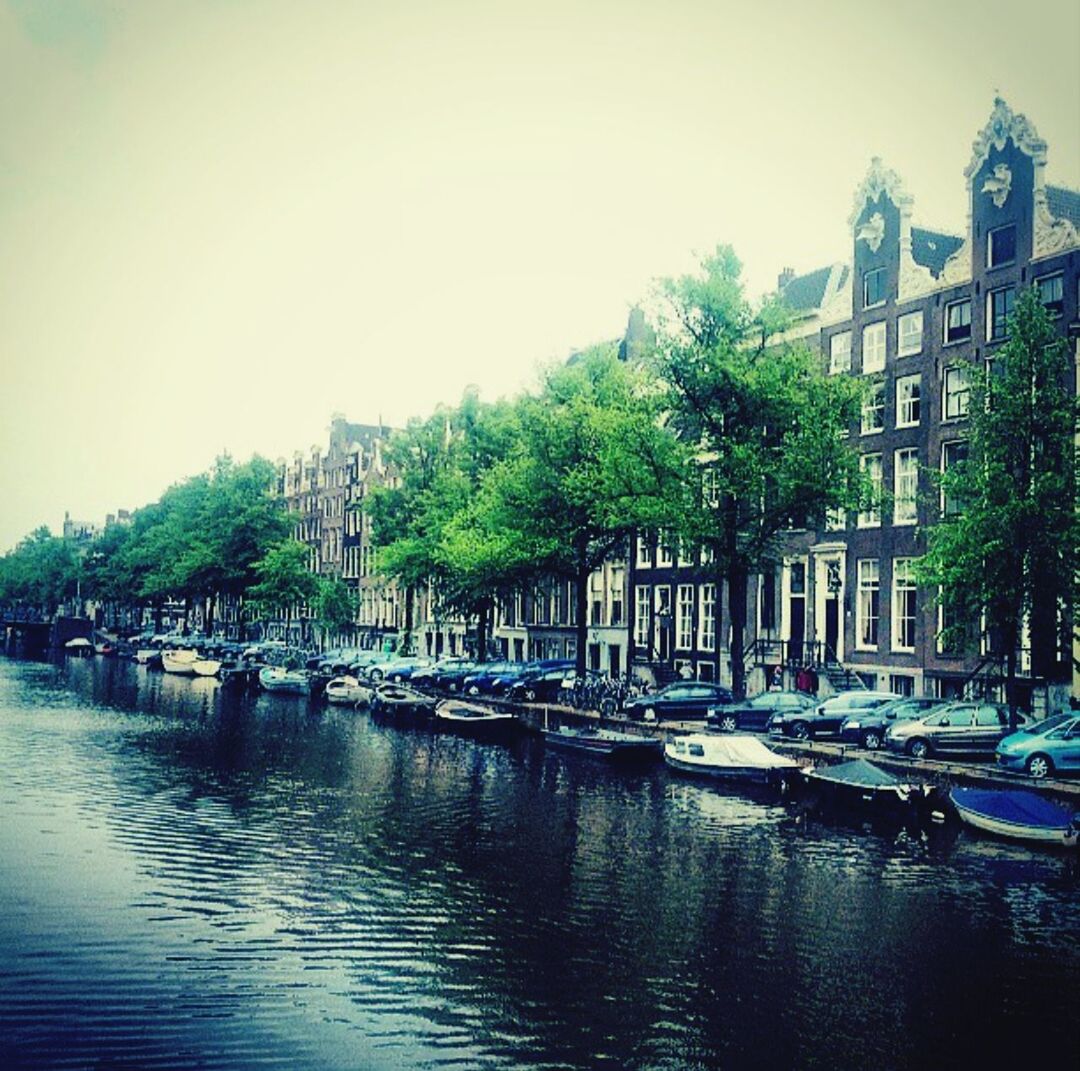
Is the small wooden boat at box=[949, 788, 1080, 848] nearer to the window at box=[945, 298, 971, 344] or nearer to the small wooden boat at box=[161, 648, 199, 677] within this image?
the window at box=[945, 298, 971, 344]

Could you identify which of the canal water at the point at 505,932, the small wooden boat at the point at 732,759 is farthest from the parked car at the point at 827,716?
the canal water at the point at 505,932

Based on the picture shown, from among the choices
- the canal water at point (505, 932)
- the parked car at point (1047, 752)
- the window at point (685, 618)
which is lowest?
the canal water at point (505, 932)

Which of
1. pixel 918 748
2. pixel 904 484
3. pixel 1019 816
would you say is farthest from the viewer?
pixel 904 484

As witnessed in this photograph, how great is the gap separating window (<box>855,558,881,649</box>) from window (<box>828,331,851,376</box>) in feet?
32.0

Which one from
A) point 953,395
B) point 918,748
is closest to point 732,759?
point 918,748

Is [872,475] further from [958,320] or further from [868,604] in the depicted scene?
[958,320]

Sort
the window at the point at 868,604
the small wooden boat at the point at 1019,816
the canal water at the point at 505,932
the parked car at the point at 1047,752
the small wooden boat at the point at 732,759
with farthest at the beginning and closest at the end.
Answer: the window at the point at 868,604
the small wooden boat at the point at 732,759
the parked car at the point at 1047,752
the small wooden boat at the point at 1019,816
the canal water at the point at 505,932

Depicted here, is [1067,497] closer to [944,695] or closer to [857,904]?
[944,695]

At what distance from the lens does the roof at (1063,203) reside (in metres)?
47.4

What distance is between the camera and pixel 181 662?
88125mm

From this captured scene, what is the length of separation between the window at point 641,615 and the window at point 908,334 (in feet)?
75.1

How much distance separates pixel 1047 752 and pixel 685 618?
114 feet

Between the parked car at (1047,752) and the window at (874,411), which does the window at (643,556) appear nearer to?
the window at (874,411)

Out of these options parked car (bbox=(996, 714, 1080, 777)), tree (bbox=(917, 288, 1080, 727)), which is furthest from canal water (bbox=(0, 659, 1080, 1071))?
tree (bbox=(917, 288, 1080, 727))
